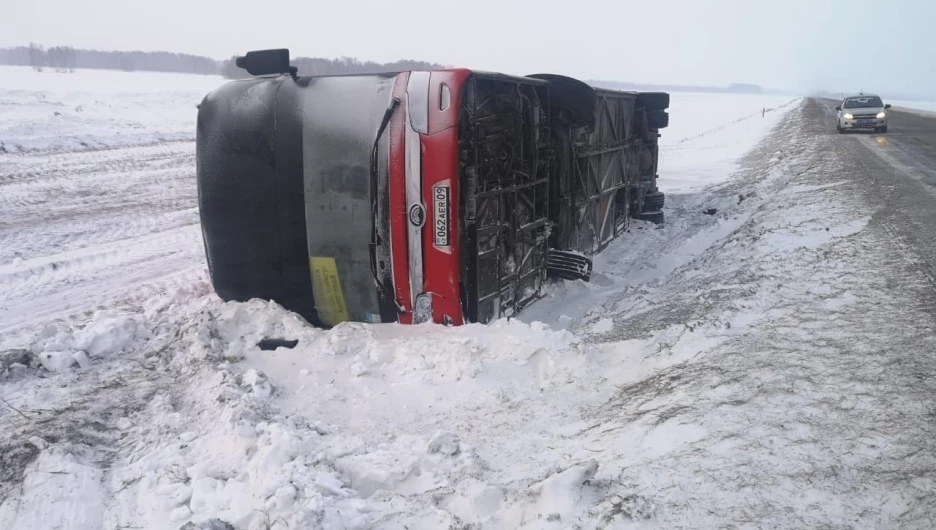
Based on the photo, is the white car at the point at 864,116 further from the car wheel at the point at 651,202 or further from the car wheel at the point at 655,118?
the car wheel at the point at 651,202

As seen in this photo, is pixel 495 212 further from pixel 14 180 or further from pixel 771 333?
pixel 14 180

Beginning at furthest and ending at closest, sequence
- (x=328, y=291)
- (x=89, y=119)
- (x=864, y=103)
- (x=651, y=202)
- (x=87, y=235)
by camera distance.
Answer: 1. (x=864, y=103)
2. (x=89, y=119)
3. (x=651, y=202)
4. (x=87, y=235)
5. (x=328, y=291)

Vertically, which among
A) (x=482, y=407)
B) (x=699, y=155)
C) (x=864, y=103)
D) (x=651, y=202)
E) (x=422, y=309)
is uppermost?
(x=864, y=103)

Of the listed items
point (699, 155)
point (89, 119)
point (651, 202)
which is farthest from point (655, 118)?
point (89, 119)

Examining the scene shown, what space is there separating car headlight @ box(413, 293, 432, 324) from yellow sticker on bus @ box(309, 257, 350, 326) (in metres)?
0.60

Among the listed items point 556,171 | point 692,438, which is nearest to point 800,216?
point 556,171

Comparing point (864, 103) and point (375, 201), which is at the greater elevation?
point (864, 103)

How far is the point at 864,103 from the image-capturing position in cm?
2488

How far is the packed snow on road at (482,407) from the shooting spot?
2814 mm

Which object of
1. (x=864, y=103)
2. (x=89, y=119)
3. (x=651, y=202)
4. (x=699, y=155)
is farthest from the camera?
(x=864, y=103)

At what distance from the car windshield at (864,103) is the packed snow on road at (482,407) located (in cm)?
2069

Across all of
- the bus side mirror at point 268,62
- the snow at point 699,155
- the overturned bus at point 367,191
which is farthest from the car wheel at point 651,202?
the bus side mirror at point 268,62

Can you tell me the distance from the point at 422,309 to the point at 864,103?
2597cm

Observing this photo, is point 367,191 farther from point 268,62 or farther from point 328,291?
point 268,62
